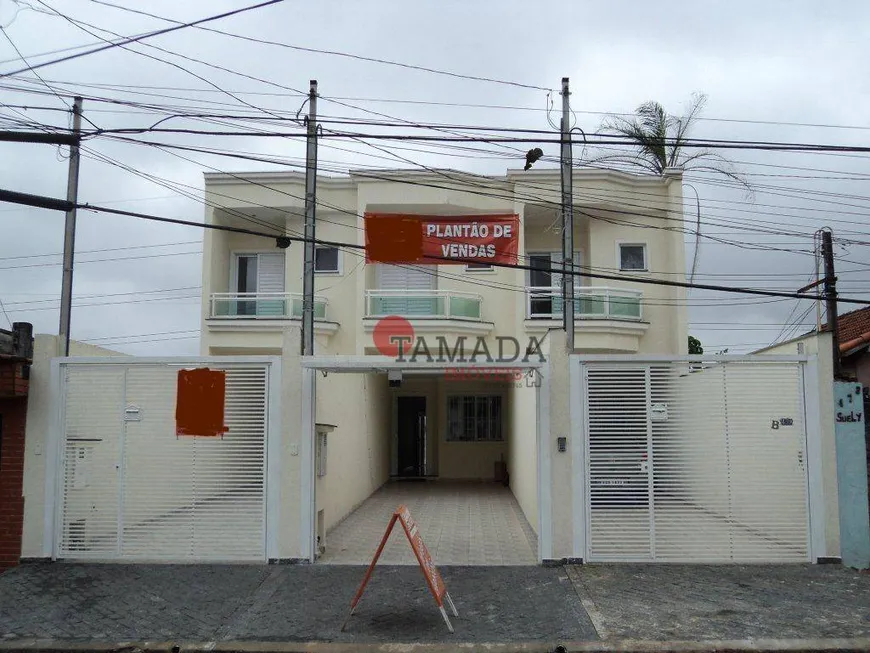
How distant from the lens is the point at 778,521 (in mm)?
8406

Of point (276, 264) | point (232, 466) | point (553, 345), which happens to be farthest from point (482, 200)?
point (232, 466)

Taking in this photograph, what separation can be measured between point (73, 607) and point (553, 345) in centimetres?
577

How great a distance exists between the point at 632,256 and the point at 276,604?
43.2ft

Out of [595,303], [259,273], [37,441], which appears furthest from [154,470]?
[595,303]

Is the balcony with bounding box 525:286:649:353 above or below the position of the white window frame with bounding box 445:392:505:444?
above

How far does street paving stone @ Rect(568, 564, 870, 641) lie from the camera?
20.4 ft

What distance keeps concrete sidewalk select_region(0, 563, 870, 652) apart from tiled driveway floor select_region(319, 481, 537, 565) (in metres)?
0.72

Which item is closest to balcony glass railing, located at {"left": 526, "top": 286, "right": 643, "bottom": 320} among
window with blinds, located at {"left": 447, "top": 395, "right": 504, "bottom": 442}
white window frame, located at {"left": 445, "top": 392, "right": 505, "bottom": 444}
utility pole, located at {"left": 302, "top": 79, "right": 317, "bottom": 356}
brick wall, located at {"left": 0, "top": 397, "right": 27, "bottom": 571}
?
white window frame, located at {"left": 445, "top": 392, "right": 505, "bottom": 444}

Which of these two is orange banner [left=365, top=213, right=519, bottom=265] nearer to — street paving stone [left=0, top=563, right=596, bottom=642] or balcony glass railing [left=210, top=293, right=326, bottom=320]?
street paving stone [left=0, top=563, right=596, bottom=642]

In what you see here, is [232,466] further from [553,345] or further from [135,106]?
[135,106]

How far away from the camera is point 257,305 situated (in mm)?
16906

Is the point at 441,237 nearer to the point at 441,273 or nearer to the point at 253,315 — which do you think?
the point at 441,273

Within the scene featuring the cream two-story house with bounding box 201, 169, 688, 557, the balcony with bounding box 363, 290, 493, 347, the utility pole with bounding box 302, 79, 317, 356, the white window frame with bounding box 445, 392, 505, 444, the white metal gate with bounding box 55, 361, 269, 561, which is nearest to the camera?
the white metal gate with bounding box 55, 361, 269, 561

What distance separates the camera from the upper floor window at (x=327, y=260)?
17.7 m
